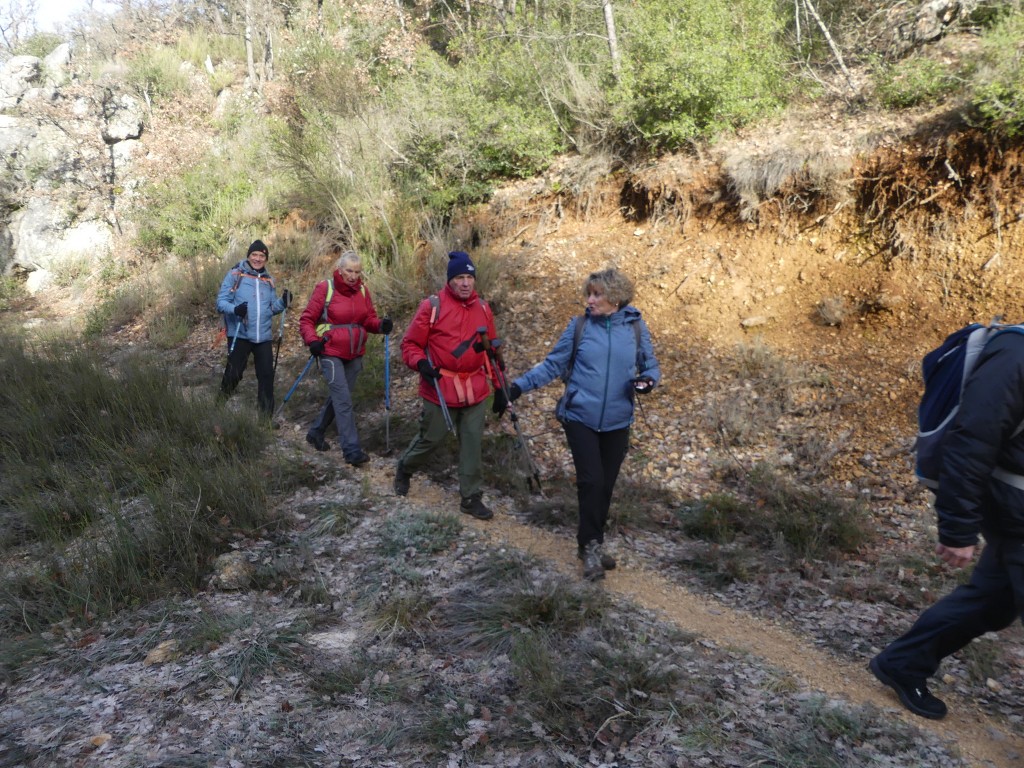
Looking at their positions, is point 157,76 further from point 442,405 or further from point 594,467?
point 594,467

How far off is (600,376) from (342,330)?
3.26 metres

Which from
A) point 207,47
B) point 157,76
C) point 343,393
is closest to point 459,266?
point 343,393

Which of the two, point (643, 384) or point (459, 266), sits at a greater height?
point (459, 266)

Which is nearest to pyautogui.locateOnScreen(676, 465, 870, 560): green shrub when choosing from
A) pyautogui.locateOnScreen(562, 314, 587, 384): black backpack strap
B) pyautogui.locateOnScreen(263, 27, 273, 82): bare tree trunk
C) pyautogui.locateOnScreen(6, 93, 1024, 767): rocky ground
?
pyautogui.locateOnScreen(6, 93, 1024, 767): rocky ground

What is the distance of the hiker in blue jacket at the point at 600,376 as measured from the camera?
4.45m

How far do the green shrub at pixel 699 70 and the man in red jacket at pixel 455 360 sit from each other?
223 inches

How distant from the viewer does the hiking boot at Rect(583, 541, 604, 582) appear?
4770 millimetres

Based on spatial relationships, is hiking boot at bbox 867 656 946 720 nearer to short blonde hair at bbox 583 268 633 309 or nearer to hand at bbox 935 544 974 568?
hand at bbox 935 544 974 568

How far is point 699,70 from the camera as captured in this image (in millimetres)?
9180

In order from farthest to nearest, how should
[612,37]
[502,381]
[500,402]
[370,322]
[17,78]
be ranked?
[17,78] → [612,37] → [370,322] → [502,381] → [500,402]

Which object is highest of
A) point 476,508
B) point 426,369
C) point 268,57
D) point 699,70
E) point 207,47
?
point 207,47

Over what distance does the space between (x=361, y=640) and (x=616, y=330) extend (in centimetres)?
253

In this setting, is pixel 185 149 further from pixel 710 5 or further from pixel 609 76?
pixel 710 5

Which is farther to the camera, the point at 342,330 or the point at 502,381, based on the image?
the point at 342,330
